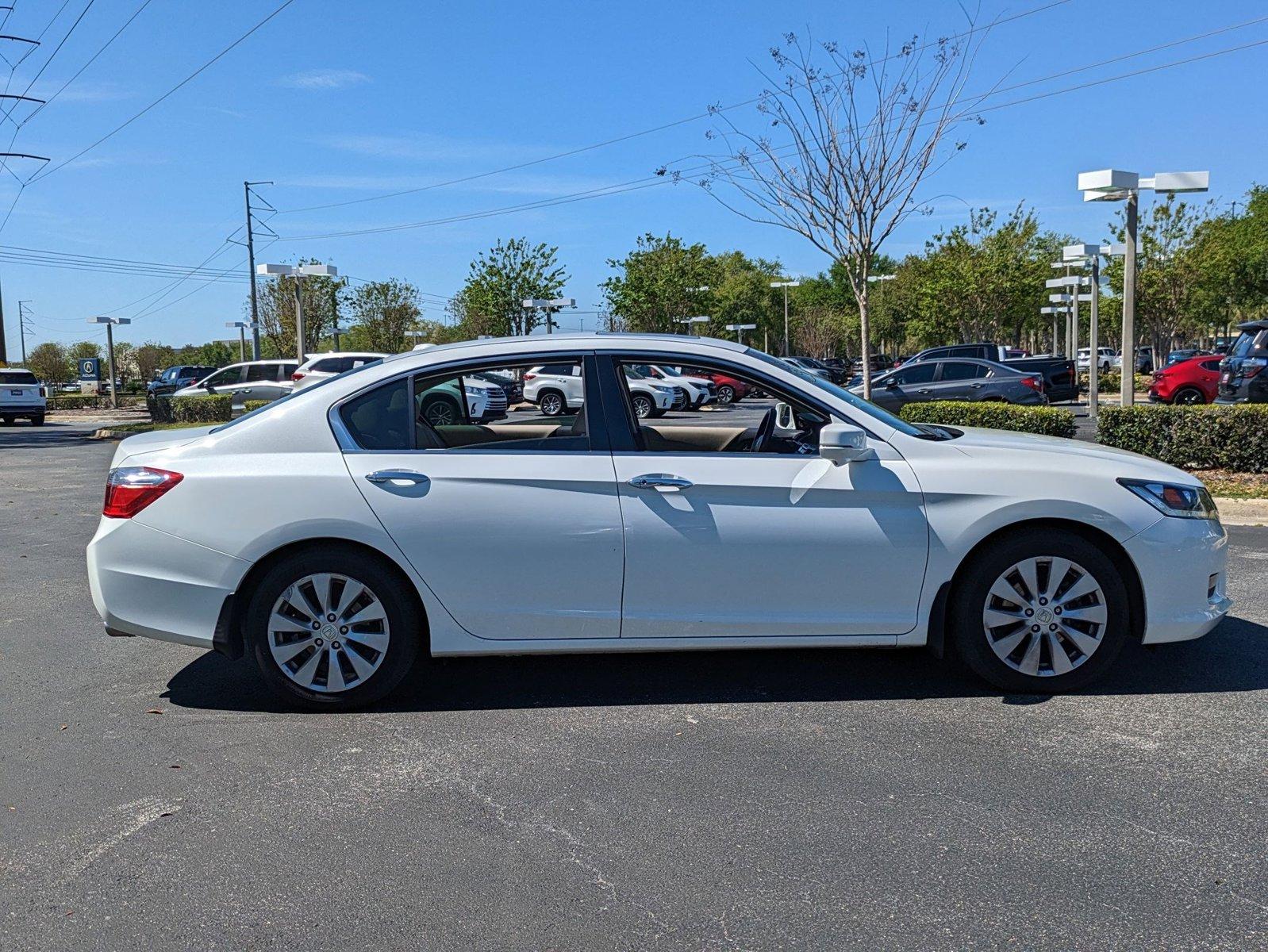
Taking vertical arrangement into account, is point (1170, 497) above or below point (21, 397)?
below

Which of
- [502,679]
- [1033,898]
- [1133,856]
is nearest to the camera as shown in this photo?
[1033,898]

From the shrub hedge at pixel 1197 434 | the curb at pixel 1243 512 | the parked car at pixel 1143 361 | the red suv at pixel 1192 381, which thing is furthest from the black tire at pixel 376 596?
the parked car at pixel 1143 361

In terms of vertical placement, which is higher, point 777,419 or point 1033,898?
point 777,419

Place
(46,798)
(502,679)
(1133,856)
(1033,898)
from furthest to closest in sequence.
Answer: (502,679), (46,798), (1133,856), (1033,898)

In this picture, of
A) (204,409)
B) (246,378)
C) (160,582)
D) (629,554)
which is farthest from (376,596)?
(246,378)

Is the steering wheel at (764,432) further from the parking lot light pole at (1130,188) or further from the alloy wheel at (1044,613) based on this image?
the parking lot light pole at (1130,188)

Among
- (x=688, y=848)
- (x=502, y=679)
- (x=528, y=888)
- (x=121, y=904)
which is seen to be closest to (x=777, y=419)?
(x=502, y=679)

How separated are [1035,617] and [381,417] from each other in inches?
116

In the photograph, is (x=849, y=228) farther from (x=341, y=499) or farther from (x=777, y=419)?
(x=341, y=499)

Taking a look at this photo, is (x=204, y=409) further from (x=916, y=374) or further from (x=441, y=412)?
(x=441, y=412)

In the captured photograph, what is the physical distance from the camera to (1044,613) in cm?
470

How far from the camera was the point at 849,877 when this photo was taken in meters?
3.23

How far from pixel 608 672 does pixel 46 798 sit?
2417 millimetres

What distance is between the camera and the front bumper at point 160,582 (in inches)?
184
